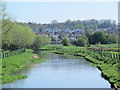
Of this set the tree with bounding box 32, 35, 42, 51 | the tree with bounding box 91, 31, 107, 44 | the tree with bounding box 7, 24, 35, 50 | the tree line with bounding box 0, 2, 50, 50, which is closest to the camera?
the tree line with bounding box 0, 2, 50, 50

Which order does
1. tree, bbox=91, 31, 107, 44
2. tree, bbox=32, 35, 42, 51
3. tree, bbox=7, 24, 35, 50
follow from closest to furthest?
tree, bbox=7, 24, 35, 50 < tree, bbox=32, 35, 42, 51 < tree, bbox=91, 31, 107, 44

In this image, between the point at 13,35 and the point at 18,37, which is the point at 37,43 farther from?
the point at 13,35

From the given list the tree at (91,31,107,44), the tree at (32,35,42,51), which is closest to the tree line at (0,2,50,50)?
the tree at (32,35,42,51)

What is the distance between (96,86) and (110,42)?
283ft

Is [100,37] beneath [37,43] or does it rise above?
above

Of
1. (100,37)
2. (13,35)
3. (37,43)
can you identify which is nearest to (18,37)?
(13,35)

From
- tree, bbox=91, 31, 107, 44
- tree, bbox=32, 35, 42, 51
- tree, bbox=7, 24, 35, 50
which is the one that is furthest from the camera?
tree, bbox=91, 31, 107, 44

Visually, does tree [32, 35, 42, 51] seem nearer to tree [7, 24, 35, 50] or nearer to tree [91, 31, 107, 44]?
tree [7, 24, 35, 50]

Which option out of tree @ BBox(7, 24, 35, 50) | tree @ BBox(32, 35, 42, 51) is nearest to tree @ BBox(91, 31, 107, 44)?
tree @ BBox(32, 35, 42, 51)

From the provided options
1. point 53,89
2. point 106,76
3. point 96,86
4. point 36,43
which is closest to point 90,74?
point 106,76

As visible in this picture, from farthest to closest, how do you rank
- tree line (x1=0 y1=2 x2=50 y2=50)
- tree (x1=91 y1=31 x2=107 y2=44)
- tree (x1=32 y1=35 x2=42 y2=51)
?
tree (x1=91 y1=31 x2=107 y2=44) → tree (x1=32 y1=35 x2=42 y2=51) → tree line (x1=0 y1=2 x2=50 y2=50)

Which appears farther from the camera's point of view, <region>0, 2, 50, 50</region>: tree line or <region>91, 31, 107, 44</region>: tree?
<region>91, 31, 107, 44</region>: tree

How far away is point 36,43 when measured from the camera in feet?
331

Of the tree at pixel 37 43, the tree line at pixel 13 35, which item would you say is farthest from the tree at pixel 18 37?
the tree at pixel 37 43
